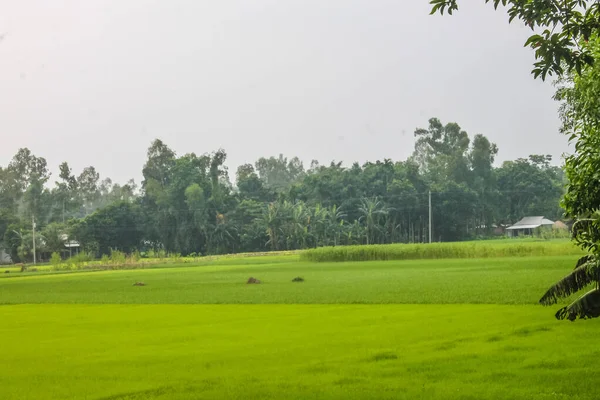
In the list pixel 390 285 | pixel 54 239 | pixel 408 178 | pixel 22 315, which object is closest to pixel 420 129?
pixel 408 178

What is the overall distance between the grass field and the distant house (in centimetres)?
6237

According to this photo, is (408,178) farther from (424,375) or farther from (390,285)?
(424,375)

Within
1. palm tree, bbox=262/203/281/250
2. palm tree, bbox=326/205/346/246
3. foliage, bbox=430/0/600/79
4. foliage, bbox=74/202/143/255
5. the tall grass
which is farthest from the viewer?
palm tree, bbox=326/205/346/246

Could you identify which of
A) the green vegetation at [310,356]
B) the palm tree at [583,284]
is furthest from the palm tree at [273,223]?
the palm tree at [583,284]

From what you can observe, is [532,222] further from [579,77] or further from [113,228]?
[579,77]

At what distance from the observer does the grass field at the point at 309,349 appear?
771cm

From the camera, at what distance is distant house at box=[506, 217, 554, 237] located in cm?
7944

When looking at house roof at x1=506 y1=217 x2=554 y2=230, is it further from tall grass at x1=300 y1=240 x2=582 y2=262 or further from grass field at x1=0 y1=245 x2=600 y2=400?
grass field at x1=0 y1=245 x2=600 y2=400

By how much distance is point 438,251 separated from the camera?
44.7 m

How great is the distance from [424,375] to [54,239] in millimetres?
68451

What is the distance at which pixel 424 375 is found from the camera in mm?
8141

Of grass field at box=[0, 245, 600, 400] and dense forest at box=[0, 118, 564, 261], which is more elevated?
dense forest at box=[0, 118, 564, 261]

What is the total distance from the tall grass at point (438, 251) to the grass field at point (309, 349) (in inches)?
848

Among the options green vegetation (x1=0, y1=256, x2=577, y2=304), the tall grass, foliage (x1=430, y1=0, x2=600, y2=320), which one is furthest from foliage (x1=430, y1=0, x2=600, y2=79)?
the tall grass
